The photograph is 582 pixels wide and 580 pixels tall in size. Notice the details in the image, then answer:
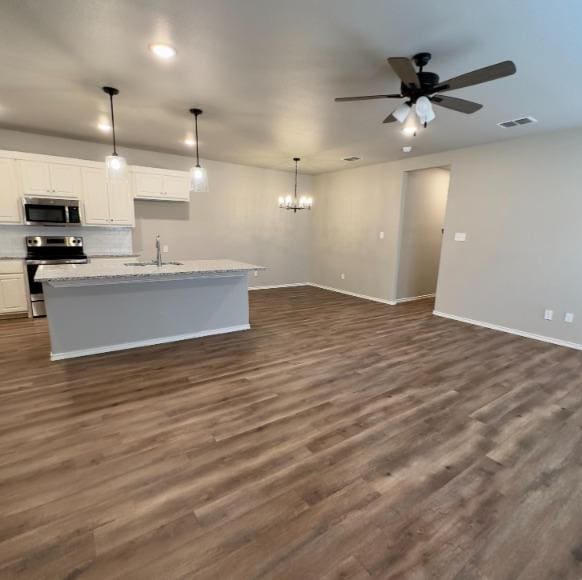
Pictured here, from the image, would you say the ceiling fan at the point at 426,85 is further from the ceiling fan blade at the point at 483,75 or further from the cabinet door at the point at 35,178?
the cabinet door at the point at 35,178

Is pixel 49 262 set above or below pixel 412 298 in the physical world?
above

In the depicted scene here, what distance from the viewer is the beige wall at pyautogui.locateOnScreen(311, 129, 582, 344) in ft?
13.7

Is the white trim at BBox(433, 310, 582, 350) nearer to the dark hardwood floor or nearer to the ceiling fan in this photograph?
the dark hardwood floor

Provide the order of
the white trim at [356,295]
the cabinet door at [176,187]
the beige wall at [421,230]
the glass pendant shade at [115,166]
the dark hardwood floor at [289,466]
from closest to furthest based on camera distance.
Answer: the dark hardwood floor at [289,466], the glass pendant shade at [115,166], the cabinet door at [176,187], the beige wall at [421,230], the white trim at [356,295]

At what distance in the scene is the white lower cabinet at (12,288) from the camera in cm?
470

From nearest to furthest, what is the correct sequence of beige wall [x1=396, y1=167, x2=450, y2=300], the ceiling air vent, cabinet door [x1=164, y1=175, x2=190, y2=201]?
the ceiling air vent < cabinet door [x1=164, y1=175, x2=190, y2=201] < beige wall [x1=396, y1=167, x2=450, y2=300]

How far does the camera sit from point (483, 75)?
2105 millimetres

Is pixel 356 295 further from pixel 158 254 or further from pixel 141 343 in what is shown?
pixel 141 343

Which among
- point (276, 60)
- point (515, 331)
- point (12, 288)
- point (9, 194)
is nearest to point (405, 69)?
point (276, 60)

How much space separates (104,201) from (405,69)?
4.83m

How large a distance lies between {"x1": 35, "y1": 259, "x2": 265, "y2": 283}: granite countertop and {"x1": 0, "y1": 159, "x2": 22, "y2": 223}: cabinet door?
1.74 metres

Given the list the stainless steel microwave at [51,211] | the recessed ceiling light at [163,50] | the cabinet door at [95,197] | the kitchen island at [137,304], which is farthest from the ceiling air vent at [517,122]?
the stainless steel microwave at [51,211]

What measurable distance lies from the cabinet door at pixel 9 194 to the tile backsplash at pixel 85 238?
0.35 meters

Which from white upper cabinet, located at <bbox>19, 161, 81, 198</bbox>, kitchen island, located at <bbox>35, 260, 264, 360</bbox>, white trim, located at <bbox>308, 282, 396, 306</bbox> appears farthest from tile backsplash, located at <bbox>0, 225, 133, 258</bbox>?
white trim, located at <bbox>308, 282, 396, 306</bbox>
